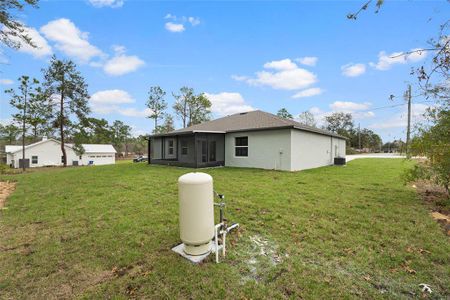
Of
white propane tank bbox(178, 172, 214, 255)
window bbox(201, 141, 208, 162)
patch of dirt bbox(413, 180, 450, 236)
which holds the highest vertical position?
window bbox(201, 141, 208, 162)

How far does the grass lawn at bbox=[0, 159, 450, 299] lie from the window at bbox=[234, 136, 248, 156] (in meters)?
7.90

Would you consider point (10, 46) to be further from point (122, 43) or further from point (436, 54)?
point (436, 54)

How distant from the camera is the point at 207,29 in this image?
36.4ft

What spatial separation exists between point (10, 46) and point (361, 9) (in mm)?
8838

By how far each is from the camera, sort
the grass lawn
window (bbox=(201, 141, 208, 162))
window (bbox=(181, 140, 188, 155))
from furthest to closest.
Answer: window (bbox=(181, 140, 188, 155))
window (bbox=(201, 141, 208, 162))
the grass lawn

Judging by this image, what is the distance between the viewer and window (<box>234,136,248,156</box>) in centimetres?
1360

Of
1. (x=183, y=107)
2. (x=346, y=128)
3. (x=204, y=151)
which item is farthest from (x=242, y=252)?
(x=346, y=128)

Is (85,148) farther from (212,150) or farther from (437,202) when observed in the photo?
(437,202)

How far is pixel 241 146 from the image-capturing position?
13.8 meters

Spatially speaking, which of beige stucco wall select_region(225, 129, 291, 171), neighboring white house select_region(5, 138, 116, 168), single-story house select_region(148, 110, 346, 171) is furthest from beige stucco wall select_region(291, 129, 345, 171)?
neighboring white house select_region(5, 138, 116, 168)

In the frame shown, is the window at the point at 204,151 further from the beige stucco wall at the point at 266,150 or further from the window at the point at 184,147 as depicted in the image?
the window at the point at 184,147

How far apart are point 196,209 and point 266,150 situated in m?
10.1

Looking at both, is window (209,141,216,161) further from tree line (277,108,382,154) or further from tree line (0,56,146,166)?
tree line (277,108,382,154)

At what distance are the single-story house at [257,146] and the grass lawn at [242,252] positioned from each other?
636cm
